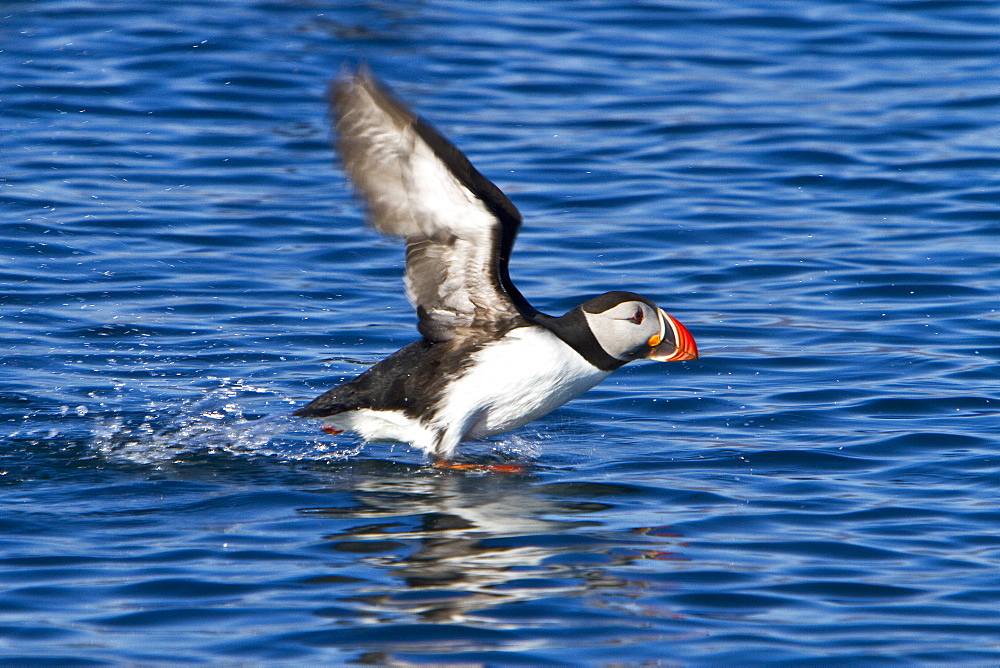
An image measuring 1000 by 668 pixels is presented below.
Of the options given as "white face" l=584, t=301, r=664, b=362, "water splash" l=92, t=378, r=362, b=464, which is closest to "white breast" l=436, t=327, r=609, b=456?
"white face" l=584, t=301, r=664, b=362

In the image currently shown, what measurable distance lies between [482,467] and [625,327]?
0.93 meters

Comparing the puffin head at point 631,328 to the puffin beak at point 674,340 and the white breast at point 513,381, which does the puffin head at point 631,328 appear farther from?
the white breast at point 513,381

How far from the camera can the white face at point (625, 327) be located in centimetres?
688

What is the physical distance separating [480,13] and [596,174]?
214 inches

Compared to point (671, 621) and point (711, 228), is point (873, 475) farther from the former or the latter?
point (711, 228)

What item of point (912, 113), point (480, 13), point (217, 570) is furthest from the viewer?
point (480, 13)

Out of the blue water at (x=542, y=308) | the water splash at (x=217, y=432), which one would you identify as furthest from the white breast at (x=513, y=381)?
the water splash at (x=217, y=432)

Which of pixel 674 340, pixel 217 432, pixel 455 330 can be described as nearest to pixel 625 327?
pixel 674 340

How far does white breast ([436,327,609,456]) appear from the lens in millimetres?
6805

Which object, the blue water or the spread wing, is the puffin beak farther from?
the spread wing

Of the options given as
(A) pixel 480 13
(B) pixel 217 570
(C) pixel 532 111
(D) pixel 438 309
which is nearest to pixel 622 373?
(D) pixel 438 309

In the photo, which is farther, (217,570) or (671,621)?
(217,570)

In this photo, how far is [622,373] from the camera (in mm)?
8703

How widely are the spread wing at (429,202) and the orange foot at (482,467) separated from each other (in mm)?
649
